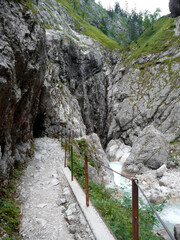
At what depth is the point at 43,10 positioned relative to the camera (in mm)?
44281

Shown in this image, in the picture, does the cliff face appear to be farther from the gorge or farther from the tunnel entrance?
the gorge

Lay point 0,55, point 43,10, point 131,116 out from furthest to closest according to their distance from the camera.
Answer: point 43,10, point 131,116, point 0,55

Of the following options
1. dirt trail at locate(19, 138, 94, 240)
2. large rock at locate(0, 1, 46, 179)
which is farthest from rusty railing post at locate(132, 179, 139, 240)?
large rock at locate(0, 1, 46, 179)

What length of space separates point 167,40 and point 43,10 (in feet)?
126

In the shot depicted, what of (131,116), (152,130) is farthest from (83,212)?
(131,116)

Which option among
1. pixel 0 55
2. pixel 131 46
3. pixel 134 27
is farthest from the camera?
pixel 134 27

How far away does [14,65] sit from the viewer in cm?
597

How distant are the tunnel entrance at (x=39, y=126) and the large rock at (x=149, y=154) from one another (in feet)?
45.9

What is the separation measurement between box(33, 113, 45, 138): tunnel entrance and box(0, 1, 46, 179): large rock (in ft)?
24.4

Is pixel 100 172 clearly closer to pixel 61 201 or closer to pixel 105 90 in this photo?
pixel 61 201

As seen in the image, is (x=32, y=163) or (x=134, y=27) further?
(x=134, y=27)

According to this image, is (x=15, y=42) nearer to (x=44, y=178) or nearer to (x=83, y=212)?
(x=44, y=178)

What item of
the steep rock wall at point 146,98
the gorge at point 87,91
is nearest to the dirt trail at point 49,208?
the gorge at point 87,91

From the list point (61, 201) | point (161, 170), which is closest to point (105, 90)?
point (161, 170)
